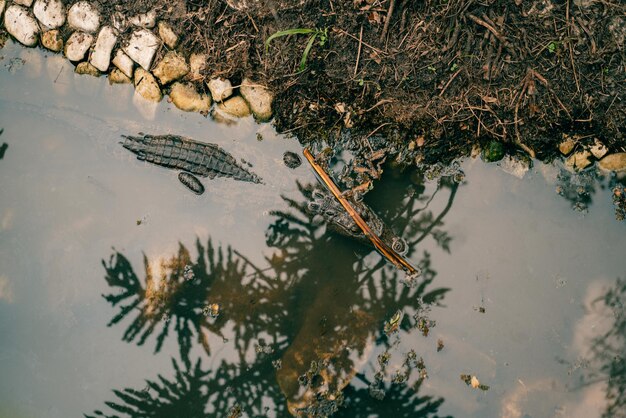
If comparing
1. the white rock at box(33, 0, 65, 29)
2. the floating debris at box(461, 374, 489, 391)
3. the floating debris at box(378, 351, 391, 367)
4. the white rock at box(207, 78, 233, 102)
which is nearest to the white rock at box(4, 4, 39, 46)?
the white rock at box(33, 0, 65, 29)

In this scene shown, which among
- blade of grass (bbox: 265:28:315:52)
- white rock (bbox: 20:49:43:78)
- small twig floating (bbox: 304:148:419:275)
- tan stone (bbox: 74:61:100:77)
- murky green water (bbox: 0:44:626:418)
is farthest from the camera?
white rock (bbox: 20:49:43:78)

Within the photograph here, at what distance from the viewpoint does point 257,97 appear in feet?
12.9

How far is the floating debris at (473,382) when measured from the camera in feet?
12.7

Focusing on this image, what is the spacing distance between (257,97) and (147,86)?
1060mm

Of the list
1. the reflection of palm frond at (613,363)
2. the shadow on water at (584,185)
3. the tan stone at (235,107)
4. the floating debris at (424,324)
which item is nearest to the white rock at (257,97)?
the tan stone at (235,107)

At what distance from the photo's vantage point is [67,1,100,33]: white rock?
395 centimetres

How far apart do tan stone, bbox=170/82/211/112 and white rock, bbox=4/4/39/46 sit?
4.82ft

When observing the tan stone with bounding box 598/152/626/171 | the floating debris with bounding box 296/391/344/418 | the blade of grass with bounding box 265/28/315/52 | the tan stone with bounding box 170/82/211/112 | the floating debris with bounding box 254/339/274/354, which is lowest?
the floating debris with bounding box 296/391/344/418

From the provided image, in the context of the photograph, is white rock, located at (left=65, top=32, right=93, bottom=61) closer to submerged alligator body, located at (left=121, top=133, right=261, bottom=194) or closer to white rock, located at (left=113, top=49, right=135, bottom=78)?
white rock, located at (left=113, top=49, right=135, bottom=78)

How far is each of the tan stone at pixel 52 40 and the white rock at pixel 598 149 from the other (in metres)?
5.08

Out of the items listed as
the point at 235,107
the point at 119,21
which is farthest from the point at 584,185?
the point at 119,21

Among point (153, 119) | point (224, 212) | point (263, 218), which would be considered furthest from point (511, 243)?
point (153, 119)

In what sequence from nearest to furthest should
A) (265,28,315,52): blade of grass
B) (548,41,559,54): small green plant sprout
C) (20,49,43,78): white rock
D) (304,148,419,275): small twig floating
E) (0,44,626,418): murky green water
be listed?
1. (265,28,315,52): blade of grass
2. (548,41,559,54): small green plant sprout
3. (304,148,419,275): small twig floating
4. (0,44,626,418): murky green water
5. (20,49,43,78): white rock

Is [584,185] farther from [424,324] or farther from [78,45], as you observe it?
[78,45]
